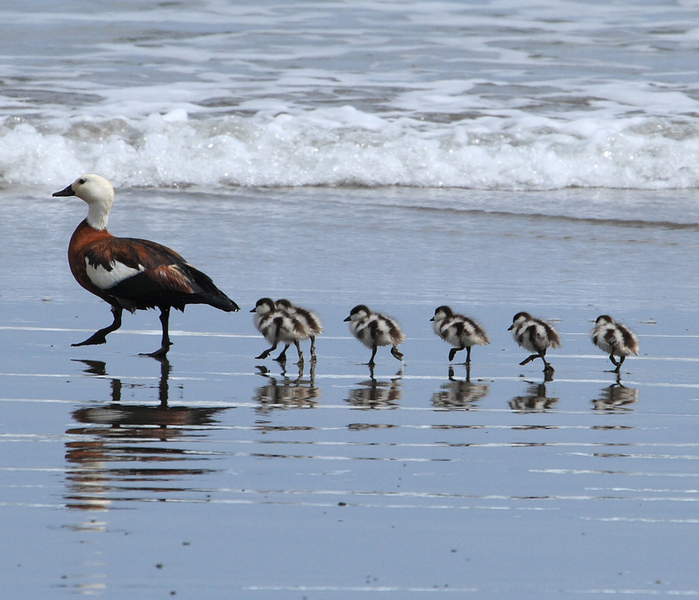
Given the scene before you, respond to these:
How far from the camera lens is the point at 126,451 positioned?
4211 mm

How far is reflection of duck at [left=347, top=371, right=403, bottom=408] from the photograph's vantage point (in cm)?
522

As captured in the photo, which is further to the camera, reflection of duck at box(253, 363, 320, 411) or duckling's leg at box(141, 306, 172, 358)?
duckling's leg at box(141, 306, 172, 358)

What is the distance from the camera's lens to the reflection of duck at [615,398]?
523 cm

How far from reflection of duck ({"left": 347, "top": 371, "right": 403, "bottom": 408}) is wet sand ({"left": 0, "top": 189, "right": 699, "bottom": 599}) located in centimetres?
2

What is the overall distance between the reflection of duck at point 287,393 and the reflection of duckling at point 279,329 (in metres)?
0.28

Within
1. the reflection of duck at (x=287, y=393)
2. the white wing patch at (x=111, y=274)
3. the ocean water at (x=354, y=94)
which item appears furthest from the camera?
the ocean water at (x=354, y=94)

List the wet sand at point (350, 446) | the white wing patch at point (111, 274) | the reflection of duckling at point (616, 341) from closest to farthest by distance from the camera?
1. the wet sand at point (350, 446)
2. the reflection of duckling at point (616, 341)
3. the white wing patch at point (111, 274)

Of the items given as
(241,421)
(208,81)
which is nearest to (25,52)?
(208,81)

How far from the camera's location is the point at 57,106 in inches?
656

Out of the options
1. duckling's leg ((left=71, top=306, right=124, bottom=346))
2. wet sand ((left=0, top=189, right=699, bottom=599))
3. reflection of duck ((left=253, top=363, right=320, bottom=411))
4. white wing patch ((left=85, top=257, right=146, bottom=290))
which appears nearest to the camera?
wet sand ((left=0, top=189, right=699, bottom=599))

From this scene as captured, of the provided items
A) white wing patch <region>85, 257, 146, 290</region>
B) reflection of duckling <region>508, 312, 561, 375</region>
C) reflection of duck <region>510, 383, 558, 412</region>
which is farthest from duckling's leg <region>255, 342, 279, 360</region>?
reflection of duck <region>510, 383, 558, 412</region>

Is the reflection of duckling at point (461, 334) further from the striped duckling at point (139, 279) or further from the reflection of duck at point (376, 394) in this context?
the striped duckling at point (139, 279)

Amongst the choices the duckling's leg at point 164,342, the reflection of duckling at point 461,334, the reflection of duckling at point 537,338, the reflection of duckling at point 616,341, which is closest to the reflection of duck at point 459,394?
the reflection of duckling at point 461,334

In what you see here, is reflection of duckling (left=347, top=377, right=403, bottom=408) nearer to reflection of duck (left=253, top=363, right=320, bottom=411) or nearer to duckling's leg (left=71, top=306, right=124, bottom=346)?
reflection of duck (left=253, top=363, right=320, bottom=411)
